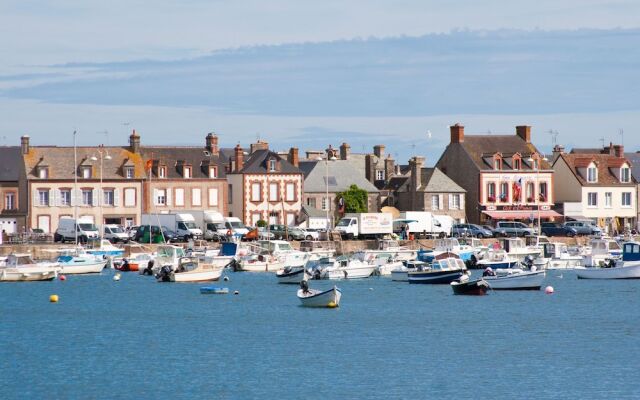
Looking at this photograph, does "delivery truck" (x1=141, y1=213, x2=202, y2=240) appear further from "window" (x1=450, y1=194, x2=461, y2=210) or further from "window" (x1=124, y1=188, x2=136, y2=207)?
"window" (x1=450, y1=194, x2=461, y2=210)

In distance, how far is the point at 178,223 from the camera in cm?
10875

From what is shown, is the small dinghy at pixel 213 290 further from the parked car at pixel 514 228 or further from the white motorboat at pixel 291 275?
the parked car at pixel 514 228

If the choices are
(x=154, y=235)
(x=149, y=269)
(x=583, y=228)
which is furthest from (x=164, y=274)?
(x=583, y=228)

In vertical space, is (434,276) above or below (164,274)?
below

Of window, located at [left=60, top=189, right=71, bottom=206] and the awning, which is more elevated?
window, located at [left=60, top=189, right=71, bottom=206]

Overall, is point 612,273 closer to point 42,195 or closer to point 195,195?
point 195,195

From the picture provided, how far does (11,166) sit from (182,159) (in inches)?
562

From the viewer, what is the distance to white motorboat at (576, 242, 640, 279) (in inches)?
3580

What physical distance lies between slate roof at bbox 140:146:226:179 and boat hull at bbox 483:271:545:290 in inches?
1634

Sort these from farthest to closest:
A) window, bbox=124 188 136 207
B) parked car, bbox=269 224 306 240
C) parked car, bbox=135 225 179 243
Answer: window, bbox=124 188 136 207 → parked car, bbox=269 224 306 240 → parked car, bbox=135 225 179 243

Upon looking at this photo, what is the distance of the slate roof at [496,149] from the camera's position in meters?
126

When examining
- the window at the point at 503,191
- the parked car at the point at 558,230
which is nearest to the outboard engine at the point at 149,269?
the parked car at the point at 558,230

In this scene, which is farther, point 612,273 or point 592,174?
point 592,174

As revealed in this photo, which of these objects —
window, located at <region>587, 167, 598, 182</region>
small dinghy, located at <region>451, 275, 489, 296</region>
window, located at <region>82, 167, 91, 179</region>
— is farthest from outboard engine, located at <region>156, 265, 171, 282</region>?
window, located at <region>587, 167, 598, 182</region>
